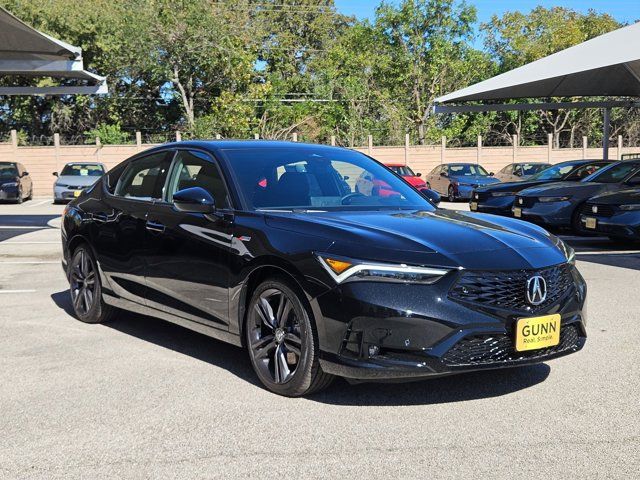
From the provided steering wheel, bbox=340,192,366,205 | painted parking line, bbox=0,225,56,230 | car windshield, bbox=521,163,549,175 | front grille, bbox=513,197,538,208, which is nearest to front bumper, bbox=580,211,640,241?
front grille, bbox=513,197,538,208

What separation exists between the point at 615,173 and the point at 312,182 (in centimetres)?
1056

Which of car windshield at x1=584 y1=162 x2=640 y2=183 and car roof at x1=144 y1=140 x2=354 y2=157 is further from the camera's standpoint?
car windshield at x1=584 y1=162 x2=640 y2=183

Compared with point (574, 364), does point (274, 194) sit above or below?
above

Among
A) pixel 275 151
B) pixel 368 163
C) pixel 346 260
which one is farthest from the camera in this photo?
pixel 368 163

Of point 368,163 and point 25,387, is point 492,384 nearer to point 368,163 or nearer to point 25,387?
point 368,163

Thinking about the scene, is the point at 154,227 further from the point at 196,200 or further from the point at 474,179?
the point at 474,179

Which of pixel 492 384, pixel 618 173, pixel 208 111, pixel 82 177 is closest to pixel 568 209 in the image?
pixel 618 173

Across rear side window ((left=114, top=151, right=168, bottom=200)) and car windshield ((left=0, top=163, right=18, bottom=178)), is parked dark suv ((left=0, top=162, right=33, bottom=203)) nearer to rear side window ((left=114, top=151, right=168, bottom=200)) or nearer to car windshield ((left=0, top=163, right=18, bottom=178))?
car windshield ((left=0, top=163, right=18, bottom=178))

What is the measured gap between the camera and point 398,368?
4.36m

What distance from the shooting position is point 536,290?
4562mm

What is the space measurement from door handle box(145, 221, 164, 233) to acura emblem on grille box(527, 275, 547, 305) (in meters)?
2.69

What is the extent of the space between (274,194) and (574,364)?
7.75 ft

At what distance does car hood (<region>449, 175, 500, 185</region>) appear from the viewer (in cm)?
2852

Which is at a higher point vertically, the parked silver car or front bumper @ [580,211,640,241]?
the parked silver car
